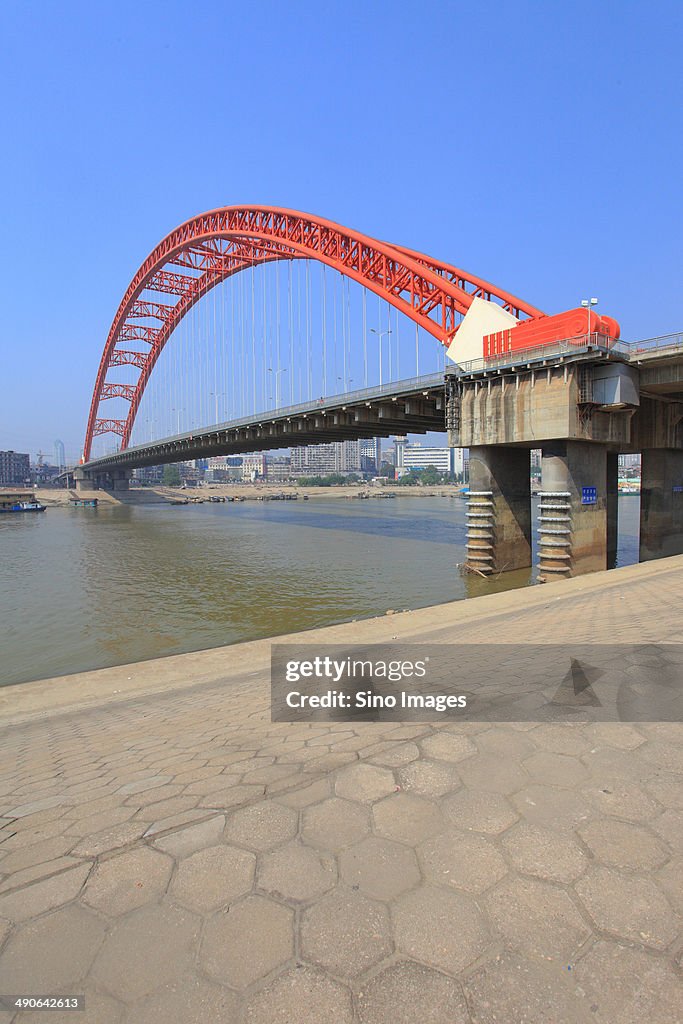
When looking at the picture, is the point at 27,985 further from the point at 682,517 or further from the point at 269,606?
the point at 682,517

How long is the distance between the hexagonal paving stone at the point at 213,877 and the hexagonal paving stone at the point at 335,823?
32 cm

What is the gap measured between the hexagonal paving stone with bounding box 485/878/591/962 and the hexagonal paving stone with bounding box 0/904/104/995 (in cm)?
149

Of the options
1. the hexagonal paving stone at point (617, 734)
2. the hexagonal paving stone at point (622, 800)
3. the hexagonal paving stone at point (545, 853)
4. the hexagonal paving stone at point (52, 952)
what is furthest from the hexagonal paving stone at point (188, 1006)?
the hexagonal paving stone at point (617, 734)

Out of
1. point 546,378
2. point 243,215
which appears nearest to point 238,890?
point 546,378

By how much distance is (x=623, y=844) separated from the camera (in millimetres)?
2295

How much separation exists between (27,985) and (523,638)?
620cm

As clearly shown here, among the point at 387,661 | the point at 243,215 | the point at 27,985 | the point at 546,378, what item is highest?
the point at 243,215

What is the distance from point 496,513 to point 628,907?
791 inches

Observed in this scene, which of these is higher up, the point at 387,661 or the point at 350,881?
the point at 350,881

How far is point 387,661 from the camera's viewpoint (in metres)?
6.30

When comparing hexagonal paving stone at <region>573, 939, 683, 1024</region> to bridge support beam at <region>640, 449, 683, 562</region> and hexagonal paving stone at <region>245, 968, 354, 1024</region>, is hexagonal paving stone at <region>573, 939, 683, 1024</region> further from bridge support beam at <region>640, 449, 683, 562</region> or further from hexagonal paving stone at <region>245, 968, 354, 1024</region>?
bridge support beam at <region>640, 449, 683, 562</region>

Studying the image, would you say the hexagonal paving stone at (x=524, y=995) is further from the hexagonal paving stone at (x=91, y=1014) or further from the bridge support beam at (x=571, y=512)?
the bridge support beam at (x=571, y=512)

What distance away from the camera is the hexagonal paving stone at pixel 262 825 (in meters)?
2.46

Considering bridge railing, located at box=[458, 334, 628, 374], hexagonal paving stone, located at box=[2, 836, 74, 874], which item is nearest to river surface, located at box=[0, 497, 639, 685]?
bridge railing, located at box=[458, 334, 628, 374]
